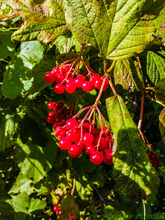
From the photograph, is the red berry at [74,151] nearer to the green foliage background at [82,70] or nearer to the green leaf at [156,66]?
the green foliage background at [82,70]

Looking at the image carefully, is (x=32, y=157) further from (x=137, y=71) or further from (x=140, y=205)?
(x=140, y=205)

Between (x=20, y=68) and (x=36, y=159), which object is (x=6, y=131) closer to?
(x=36, y=159)

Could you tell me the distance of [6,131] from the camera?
4.42ft

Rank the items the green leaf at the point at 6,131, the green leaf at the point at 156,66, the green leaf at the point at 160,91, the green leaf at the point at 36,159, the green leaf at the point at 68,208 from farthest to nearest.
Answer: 1. the green leaf at the point at 68,208
2. the green leaf at the point at 36,159
3. the green leaf at the point at 6,131
4. the green leaf at the point at 156,66
5. the green leaf at the point at 160,91

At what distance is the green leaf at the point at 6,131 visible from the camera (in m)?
1.34

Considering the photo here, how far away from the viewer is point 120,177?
0.73 meters

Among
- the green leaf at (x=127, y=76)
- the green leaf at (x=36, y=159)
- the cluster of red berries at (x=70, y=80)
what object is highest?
the cluster of red berries at (x=70, y=80)

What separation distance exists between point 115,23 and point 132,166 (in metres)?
0.55

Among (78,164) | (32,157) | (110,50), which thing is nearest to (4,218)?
(32,157)

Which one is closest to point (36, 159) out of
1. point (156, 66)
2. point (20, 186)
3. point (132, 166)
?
point (20, 186)

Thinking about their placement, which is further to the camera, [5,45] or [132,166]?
[5,45]

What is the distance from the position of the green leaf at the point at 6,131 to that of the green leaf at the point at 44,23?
0.74m

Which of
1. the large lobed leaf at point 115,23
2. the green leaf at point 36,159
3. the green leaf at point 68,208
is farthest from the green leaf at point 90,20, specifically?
the green leaf at point 68,208

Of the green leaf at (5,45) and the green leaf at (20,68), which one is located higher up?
the green leaf at (5,45)
